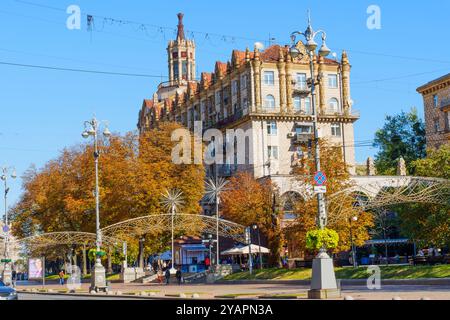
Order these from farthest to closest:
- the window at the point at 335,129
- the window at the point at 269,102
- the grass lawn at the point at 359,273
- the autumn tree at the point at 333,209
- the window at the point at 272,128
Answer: the window at the point at 335,129, the window at the point at 269,102, the window at the point at 272,128, the autumn tree at the point at 333,209, the grass lawn at the point at 359,273

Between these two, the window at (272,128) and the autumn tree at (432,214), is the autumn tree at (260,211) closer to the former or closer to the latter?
the autumn tree at (432,214)

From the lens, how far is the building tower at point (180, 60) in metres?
135

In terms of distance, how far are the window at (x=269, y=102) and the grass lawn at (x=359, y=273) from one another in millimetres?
37594

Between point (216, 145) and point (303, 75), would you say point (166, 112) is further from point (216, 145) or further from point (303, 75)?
point (303, 75)

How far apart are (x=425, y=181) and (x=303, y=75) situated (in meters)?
50.7

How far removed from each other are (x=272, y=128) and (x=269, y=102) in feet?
10.7

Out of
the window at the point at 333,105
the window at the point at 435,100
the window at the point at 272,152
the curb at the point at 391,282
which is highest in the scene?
the window at the point at 333,105

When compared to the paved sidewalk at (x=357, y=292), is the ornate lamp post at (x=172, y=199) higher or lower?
higher

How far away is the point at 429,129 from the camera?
9181 cm

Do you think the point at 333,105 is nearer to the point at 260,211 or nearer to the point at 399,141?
the point at 399,141

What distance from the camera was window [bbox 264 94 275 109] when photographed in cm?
9494

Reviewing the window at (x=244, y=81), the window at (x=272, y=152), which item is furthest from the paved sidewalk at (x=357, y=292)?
the window at (x=244, y=81)

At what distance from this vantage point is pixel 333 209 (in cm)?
4912
